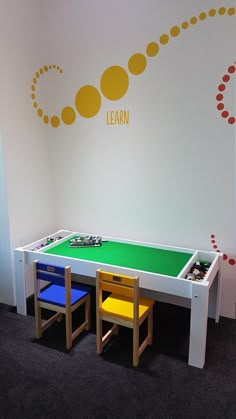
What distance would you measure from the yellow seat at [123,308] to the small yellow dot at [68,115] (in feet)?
5.78

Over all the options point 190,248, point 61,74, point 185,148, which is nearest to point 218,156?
point 185,148

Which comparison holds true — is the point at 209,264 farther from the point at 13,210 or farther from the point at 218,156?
the point at 13,210

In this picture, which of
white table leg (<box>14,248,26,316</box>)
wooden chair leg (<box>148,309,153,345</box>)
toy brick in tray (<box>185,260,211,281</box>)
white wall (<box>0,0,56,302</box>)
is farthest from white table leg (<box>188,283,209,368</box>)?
white wall (<box>0,0,56,302</box>)

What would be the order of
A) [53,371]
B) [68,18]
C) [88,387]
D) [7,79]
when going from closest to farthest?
[88,387] → [53,371] → [7,79] → [68,18]

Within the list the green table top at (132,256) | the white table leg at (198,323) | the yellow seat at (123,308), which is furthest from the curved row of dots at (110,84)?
the white table leg at (198,323)

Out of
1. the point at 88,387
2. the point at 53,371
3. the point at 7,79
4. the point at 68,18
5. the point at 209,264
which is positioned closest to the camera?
the point at 88,387

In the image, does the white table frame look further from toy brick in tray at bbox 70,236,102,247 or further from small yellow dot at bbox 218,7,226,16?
small yellow dot at bbox 218,7,226,16

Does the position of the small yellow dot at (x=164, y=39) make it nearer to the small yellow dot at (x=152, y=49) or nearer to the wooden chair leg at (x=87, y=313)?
the small yellow dot at (x=152, y=49)

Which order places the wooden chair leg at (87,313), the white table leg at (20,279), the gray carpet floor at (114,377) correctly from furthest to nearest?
the white table leg at (20,279)
the wooden chair leg at (87,313)
the gray carpet floor at (114,377)

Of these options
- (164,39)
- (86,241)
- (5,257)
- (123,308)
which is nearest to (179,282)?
(123,308)

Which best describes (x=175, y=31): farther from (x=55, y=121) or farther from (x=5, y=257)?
(x=5, y=257)

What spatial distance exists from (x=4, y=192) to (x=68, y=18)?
1.87m

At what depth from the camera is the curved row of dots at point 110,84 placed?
266 centimetres

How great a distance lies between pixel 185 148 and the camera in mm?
2850
